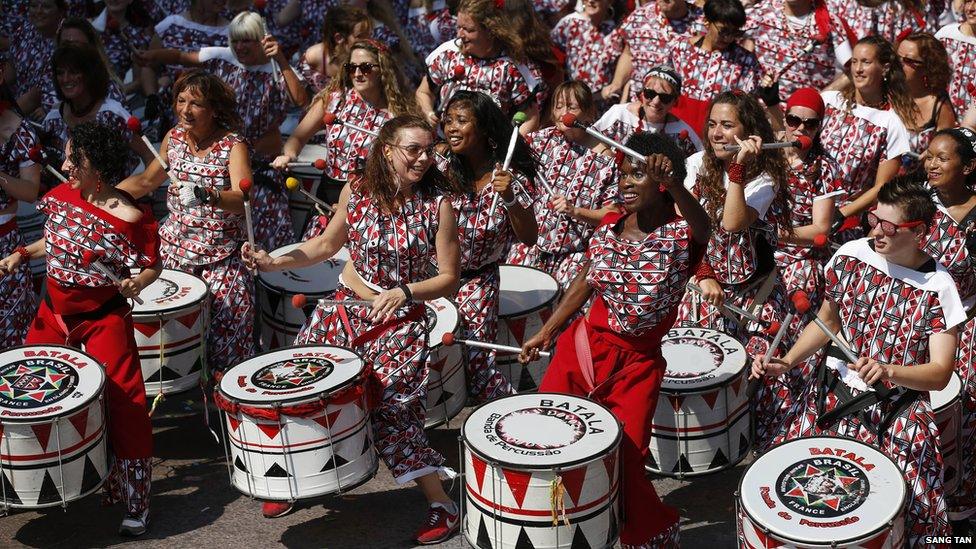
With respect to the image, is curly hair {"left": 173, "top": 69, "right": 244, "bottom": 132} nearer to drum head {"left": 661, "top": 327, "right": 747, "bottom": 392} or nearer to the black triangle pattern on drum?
the black triangle pattern on drum

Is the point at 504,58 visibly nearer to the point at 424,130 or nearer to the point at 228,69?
the point at 228,69

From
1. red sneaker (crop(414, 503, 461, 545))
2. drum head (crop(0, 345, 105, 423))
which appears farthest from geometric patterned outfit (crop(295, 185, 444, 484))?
drum head (crop(0, 345, 105, 423))

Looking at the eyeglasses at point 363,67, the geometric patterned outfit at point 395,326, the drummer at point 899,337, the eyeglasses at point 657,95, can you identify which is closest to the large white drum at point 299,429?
the geometric patterned outfit at point 395,326

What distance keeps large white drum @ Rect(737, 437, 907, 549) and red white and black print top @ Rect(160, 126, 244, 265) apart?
317cm

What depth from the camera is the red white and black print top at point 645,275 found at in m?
5.95

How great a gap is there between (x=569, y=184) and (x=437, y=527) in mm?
2296

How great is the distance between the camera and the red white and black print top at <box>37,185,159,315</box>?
6.55m

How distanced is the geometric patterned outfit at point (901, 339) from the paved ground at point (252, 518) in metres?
1.02

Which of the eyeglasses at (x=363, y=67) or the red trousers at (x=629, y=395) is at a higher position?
the eyeglasses at (x=363, y=67)

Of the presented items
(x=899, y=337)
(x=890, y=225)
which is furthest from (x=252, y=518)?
(x=890, y=225)

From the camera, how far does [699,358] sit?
6664mm

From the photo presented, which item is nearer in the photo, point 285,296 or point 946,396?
point 946,396

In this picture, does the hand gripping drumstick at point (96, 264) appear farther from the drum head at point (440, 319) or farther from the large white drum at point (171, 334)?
the drum head at point (440, 319)

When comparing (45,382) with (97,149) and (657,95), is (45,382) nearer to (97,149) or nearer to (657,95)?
(97,149)
